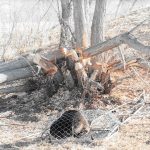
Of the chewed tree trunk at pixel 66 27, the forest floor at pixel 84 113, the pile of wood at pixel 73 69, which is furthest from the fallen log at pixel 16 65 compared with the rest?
the chewed tree trunk at pixel 66 27

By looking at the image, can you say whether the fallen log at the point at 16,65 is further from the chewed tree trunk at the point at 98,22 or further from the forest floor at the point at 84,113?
the chewed tree trunk at the point at 98,22

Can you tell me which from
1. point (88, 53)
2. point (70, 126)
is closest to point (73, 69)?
point (88, 53)

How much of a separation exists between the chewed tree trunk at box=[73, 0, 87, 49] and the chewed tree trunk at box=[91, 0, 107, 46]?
0.68 ft

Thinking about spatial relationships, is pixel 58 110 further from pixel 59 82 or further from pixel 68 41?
pixel 68 41

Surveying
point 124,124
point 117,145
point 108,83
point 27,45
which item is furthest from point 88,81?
point 27,45

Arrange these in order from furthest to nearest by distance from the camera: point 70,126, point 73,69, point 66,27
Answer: point 66,27, point 73,69, point 70,126

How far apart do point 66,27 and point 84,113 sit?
330 cm

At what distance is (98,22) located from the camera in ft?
32.3

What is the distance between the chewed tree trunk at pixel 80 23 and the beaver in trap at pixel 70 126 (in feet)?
6.90

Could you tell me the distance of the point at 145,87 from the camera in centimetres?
1005

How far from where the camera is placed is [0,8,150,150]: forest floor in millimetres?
7840

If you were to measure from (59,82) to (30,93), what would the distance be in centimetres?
76

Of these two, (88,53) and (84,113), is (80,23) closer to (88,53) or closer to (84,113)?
(88,53)

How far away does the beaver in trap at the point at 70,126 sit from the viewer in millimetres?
7992
